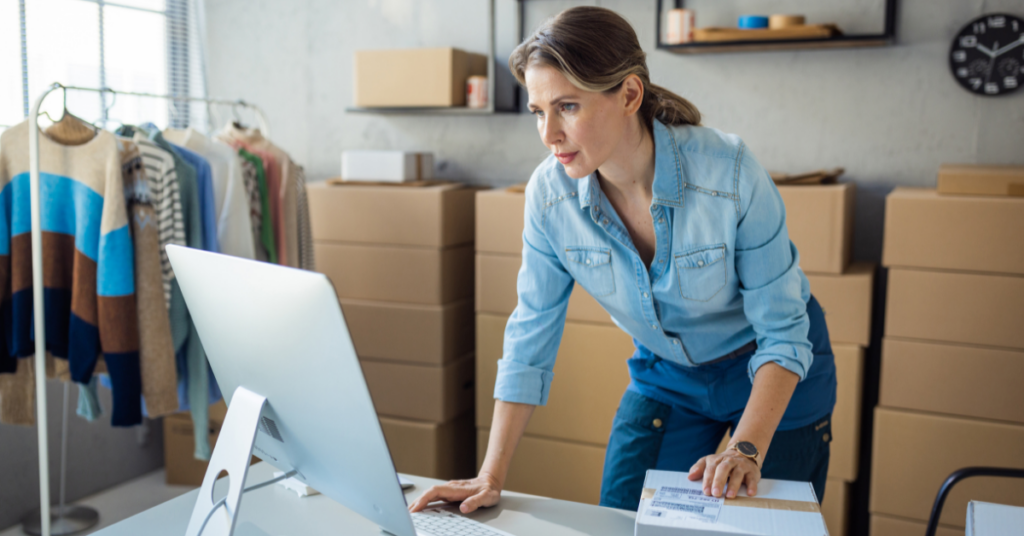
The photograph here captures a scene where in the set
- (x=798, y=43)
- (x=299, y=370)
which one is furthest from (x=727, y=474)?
(x=798, y=43)

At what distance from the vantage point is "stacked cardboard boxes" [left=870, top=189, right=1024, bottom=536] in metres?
2.06

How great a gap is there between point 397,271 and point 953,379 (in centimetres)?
168

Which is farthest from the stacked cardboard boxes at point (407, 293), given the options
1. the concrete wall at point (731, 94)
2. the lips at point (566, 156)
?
the lips at point (566, 156)

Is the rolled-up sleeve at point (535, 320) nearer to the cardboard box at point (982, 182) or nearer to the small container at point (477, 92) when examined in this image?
the cardboard box at point (982, 182)

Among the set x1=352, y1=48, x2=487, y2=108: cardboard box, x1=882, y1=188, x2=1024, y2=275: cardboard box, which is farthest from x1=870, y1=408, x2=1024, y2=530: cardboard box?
x1=352, y1=48, x2=487, y2=108: cardboard box

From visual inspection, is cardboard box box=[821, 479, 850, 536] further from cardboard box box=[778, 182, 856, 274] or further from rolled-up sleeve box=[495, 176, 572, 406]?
rolled-up sleeve box=[495, 176, 572, 406]

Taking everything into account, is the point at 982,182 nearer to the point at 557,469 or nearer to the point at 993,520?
the point at 993,520

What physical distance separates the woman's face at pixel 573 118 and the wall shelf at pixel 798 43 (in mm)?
1369

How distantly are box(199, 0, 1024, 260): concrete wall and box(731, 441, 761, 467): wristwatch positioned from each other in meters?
1.68

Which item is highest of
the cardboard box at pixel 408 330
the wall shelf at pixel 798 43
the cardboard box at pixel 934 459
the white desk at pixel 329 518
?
the wall shelf at pixel 798 43

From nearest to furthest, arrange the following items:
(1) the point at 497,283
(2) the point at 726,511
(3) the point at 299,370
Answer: (3) the point at 299,370 < (2) the point at 726,511 < (1) the point at 497,283

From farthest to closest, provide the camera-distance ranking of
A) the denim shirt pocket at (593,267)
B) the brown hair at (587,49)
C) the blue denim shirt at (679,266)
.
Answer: the denim shirt pocket at (593,267) → the blue denim shirt at (679,266) → the brown hair at (587,49)

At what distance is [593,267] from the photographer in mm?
1344

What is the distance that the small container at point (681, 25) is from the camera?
2.48 m
